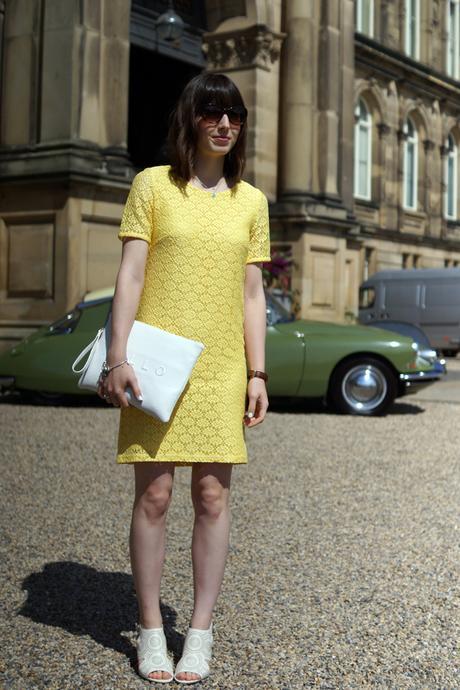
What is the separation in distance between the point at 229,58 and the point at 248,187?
17.5 metres


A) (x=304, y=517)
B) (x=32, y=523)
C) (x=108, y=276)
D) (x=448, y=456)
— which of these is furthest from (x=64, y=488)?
(x=108, y=276)

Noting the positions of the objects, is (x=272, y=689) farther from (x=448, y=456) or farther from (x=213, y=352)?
(x=448, y=456)

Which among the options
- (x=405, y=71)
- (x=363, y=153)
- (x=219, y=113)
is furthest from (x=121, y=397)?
(x=405, y=71)

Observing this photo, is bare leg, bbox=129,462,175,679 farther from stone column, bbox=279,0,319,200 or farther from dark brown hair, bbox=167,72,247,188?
stone column, bbox=279,0,319,200

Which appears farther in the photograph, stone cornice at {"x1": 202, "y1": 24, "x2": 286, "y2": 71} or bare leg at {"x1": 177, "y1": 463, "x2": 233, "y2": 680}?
stone cornice at {"x1": 202, "y1": 24, "x2": 286, "y2": 71}

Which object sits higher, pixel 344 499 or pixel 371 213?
pixel 371 213

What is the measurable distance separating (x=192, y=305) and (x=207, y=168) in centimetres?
44

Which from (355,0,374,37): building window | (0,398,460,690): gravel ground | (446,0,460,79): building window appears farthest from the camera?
(446,0,460,79): building window

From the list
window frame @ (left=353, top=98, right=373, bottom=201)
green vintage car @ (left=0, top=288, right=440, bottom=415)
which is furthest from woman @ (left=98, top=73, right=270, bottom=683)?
window frame @ (left=353, top=98, right=373, bottom=201)

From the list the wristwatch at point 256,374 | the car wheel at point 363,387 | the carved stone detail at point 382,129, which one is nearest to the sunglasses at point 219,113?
the wristwatch at point 256,374

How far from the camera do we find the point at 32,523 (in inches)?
211

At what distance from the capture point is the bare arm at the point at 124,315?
3.07 metres

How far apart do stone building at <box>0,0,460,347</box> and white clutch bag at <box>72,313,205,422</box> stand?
11699 mm

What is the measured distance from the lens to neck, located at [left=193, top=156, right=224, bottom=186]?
3.27 m
